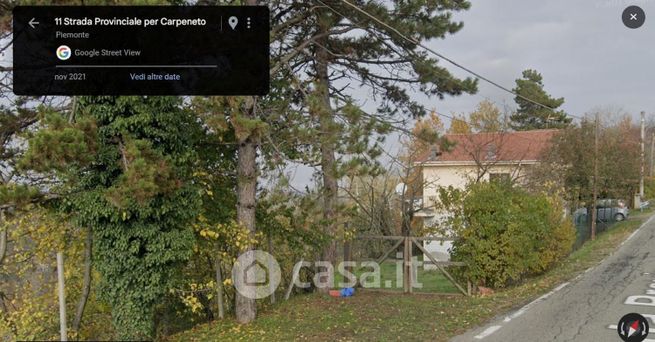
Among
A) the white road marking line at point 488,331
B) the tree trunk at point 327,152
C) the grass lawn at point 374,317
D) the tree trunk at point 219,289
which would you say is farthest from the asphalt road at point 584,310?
the tree trunk at point 219,289

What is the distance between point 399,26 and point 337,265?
6.21 meters

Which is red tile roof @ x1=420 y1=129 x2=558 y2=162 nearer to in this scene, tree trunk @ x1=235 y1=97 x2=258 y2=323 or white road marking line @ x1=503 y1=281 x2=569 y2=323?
white road marking line @ x1=503 y1=281 x2=569 y2=323

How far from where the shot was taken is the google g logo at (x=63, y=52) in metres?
3.44

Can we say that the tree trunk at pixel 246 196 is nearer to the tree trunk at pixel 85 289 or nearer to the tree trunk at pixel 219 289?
the tree trunk at pixel 219 289

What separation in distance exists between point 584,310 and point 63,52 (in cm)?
874

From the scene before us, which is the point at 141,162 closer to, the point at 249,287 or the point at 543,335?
the point at 249,287

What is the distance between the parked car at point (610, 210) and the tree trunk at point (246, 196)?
71.0 ft

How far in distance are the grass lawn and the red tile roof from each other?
14.0 meters

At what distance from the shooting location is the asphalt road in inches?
275

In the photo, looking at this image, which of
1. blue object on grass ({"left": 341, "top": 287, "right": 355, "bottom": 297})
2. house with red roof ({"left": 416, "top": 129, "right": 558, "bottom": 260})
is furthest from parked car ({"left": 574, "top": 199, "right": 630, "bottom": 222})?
blue object on grass ({"left": 341, "top": 287, "right": 355, "bottom": 297})

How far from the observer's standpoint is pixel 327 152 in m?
8.48

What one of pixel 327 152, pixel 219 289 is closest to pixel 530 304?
pixel 327 152

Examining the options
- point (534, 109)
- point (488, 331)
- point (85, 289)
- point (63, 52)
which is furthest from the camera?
point (534, 109)

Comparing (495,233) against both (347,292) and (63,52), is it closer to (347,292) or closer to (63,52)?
(347,292)
